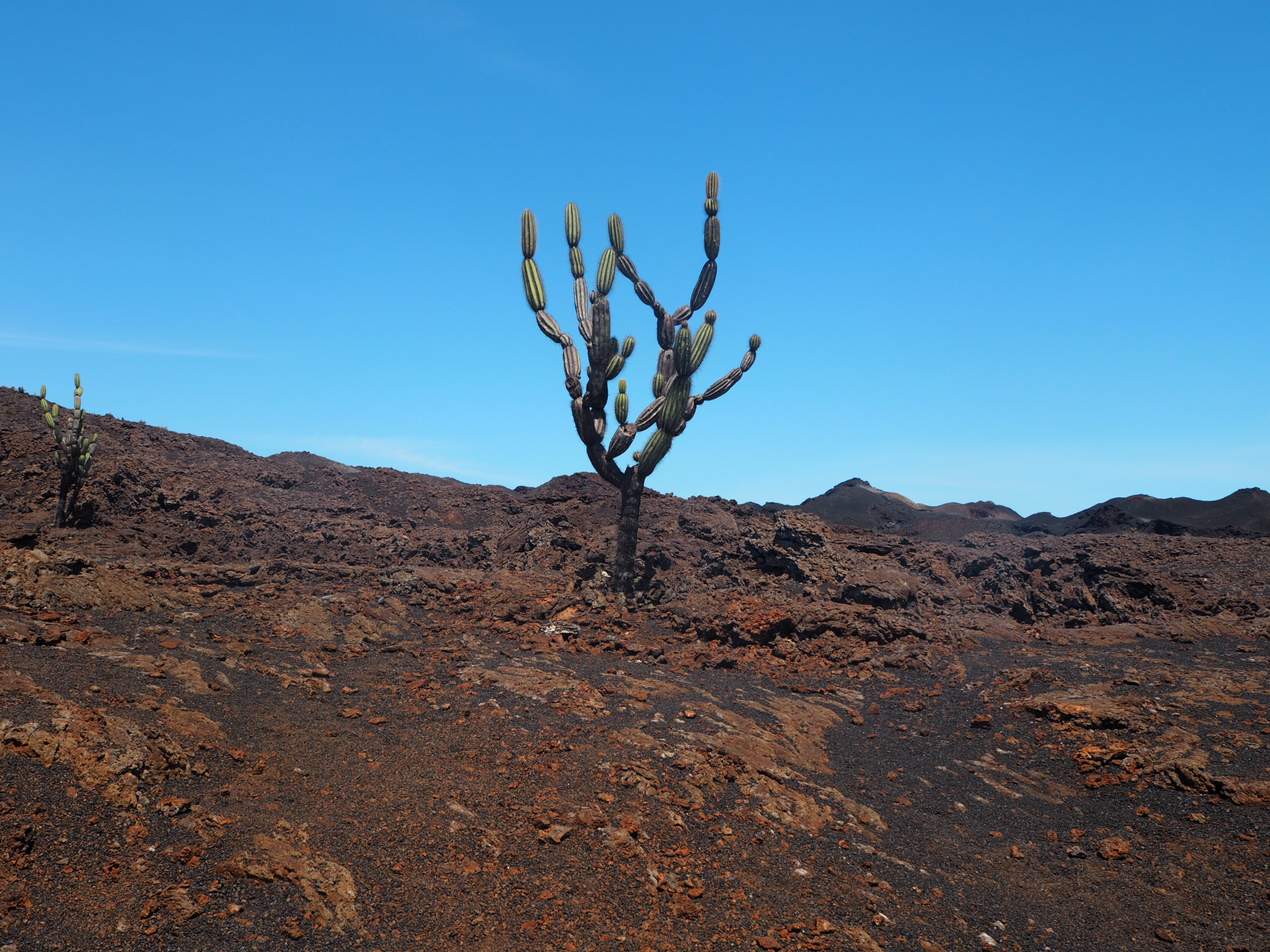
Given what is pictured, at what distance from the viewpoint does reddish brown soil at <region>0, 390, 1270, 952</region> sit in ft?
17.5

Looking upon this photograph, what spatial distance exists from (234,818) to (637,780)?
307 cm

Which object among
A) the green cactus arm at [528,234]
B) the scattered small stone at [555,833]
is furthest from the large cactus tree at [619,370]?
the scattered small stone at [555,833]

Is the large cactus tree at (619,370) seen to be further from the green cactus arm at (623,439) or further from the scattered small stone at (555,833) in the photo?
the scattered small stone at (555,833)

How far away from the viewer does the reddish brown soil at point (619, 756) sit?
5320 millimetres

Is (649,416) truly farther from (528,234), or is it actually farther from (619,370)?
(528,234)

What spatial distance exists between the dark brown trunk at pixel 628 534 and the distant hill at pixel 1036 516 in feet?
37.9

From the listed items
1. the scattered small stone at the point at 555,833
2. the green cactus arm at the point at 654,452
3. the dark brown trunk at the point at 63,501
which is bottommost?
the scattered small stone at the point at 555,833

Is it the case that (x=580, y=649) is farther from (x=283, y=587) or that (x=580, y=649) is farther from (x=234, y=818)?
(x=234, y=818)

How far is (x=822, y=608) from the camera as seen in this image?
12992 mm

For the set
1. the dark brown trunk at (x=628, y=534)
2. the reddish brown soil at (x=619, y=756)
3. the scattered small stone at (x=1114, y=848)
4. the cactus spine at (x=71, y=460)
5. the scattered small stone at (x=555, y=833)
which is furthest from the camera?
the cactus spine at (x=71, y=460)

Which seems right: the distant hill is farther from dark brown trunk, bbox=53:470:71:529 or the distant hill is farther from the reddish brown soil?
dark brown trunk, bbox=53:470:71:529

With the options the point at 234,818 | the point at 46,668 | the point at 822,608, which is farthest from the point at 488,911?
the point at 822,608

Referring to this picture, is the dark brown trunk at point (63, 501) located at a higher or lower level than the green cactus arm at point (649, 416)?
lower

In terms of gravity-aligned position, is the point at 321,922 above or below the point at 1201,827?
below
